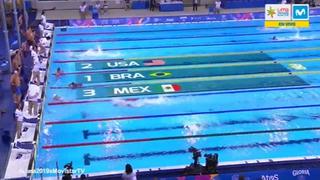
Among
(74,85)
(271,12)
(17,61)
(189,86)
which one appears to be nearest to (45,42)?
(17,61)

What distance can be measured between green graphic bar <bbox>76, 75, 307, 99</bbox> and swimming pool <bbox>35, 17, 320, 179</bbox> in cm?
3

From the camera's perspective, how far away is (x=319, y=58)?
54.1 feet

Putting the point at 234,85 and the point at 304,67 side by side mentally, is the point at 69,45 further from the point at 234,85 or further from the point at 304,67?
the point at 304,67

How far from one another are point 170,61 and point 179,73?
1.23 metres

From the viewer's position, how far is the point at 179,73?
15148mm

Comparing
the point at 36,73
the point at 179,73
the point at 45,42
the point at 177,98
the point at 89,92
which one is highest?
the point at 45,42

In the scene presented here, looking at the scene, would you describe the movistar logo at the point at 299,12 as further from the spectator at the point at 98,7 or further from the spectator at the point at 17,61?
the spectator at the point at 17,61

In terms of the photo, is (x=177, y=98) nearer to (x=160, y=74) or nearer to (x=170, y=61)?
(x=160, y=74)

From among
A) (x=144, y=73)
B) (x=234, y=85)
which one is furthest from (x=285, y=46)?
(x=144, y=73)

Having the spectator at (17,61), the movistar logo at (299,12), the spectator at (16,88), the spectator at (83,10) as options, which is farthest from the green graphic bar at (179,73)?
the spectator at (83,10)

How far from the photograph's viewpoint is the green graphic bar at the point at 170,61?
1573 cm
